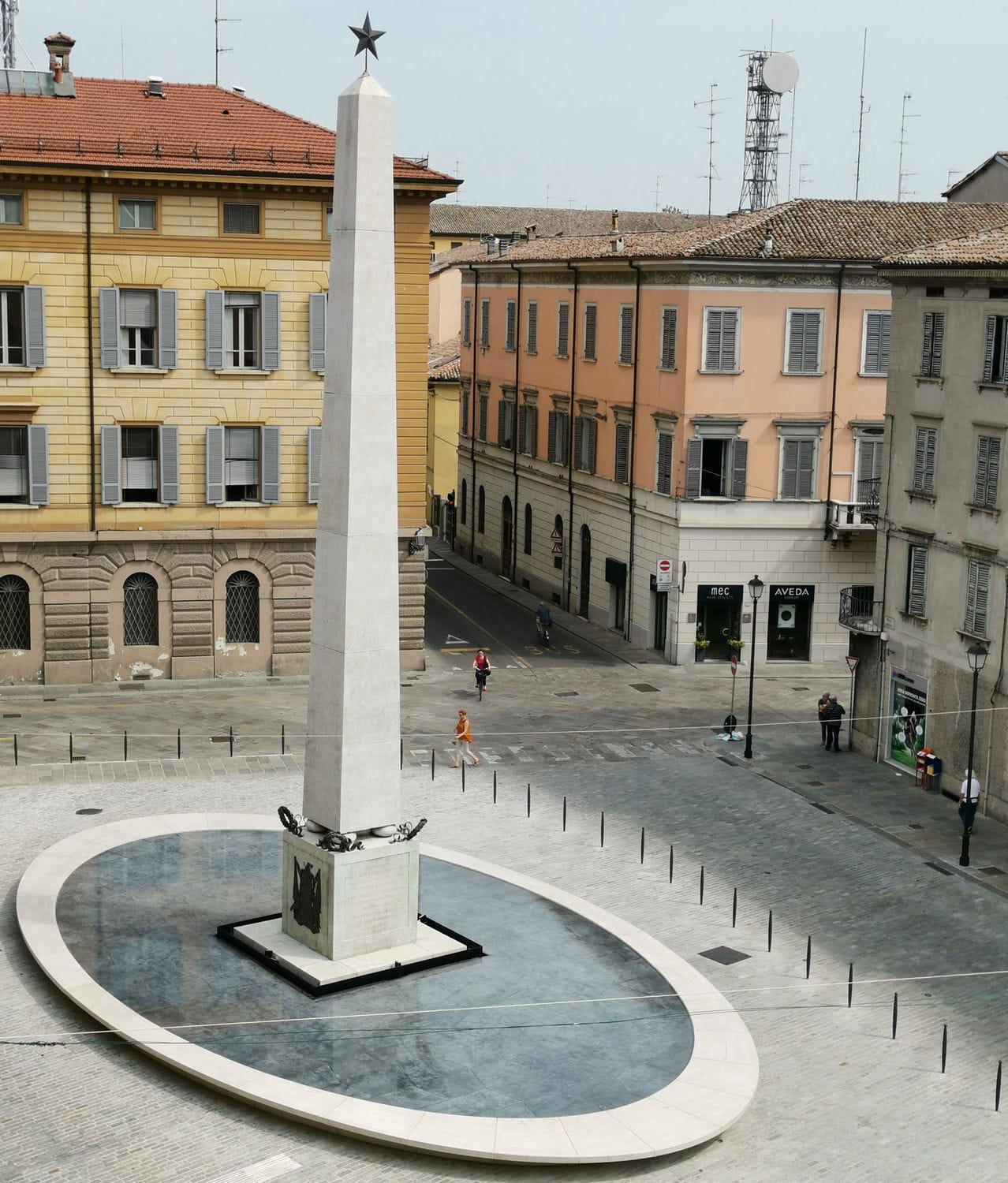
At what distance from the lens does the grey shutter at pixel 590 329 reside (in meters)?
55.9

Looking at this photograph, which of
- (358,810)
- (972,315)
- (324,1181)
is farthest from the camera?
(972,315)

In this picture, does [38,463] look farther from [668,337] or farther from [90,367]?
[668,337]

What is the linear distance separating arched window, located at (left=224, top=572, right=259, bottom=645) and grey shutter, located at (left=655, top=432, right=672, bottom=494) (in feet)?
43.2

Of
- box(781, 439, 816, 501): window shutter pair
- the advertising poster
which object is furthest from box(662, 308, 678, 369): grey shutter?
the advertising poster

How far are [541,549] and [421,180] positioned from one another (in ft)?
69.6

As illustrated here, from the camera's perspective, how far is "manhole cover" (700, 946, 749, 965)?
83.2 feet

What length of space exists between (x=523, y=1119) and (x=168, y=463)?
2727 cm

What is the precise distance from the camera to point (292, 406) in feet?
145

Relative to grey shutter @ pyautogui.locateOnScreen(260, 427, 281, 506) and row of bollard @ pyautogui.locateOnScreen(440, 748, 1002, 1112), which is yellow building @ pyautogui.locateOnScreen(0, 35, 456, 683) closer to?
grey shutter @ pyautogui.locateOnScreen(260, 427, 281, 506)

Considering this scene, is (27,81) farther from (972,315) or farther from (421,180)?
(972,315)

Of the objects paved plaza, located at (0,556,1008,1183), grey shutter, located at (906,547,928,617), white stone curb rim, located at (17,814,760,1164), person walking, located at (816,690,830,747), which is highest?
grey shutter, located at (906,547,928,617)

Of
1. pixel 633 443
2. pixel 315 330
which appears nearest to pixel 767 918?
pixel 315 330

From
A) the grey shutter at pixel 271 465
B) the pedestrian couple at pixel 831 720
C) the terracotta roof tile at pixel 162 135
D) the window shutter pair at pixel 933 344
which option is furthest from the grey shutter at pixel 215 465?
the window shutter pair at pixel 933 344

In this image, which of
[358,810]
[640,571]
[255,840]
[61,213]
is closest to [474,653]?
[640,571]
